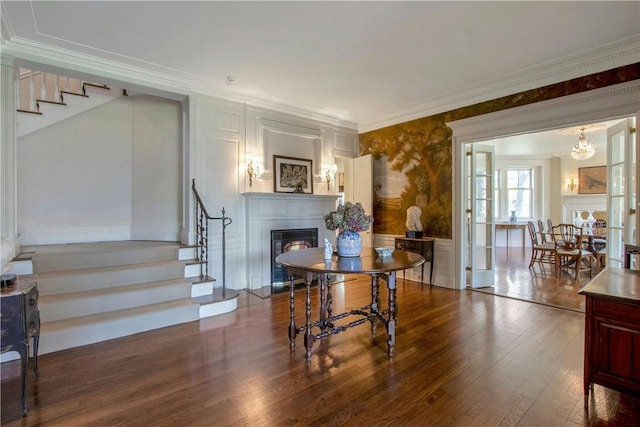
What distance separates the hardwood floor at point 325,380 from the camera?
1869mm

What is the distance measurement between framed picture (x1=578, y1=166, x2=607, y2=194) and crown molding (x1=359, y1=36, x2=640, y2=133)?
653 centimetres

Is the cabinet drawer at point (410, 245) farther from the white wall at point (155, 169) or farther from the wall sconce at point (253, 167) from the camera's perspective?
the white wall at point (155, 169)

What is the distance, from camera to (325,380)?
7.39ft

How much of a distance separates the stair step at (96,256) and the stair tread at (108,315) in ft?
2.40

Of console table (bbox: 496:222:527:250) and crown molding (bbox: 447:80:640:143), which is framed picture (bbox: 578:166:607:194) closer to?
console table (bbox: 496:222:527:250)

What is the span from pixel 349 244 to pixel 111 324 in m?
2.41

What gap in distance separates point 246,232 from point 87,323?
7.61 feet

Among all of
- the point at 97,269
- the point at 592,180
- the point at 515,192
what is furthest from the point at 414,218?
the point at 592,180

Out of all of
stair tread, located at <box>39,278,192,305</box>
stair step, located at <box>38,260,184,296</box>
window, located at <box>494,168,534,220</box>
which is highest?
window, located at <box>494,168,534,220</box>

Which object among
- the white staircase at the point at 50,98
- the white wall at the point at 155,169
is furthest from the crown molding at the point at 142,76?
the white staircase at the point at 50,98

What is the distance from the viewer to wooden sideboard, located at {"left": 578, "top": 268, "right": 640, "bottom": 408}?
181 centimetres

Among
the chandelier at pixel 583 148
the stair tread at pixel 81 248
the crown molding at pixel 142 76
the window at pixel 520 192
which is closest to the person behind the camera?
the crown molding at pixel 142 76

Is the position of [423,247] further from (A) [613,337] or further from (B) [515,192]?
(B) [515,192]

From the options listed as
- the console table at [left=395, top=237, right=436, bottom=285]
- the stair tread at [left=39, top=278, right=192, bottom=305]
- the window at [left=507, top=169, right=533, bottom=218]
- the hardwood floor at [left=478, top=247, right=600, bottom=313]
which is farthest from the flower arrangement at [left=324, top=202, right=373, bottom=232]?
the window at [left=507, top=169, right=533, bottom=218]
